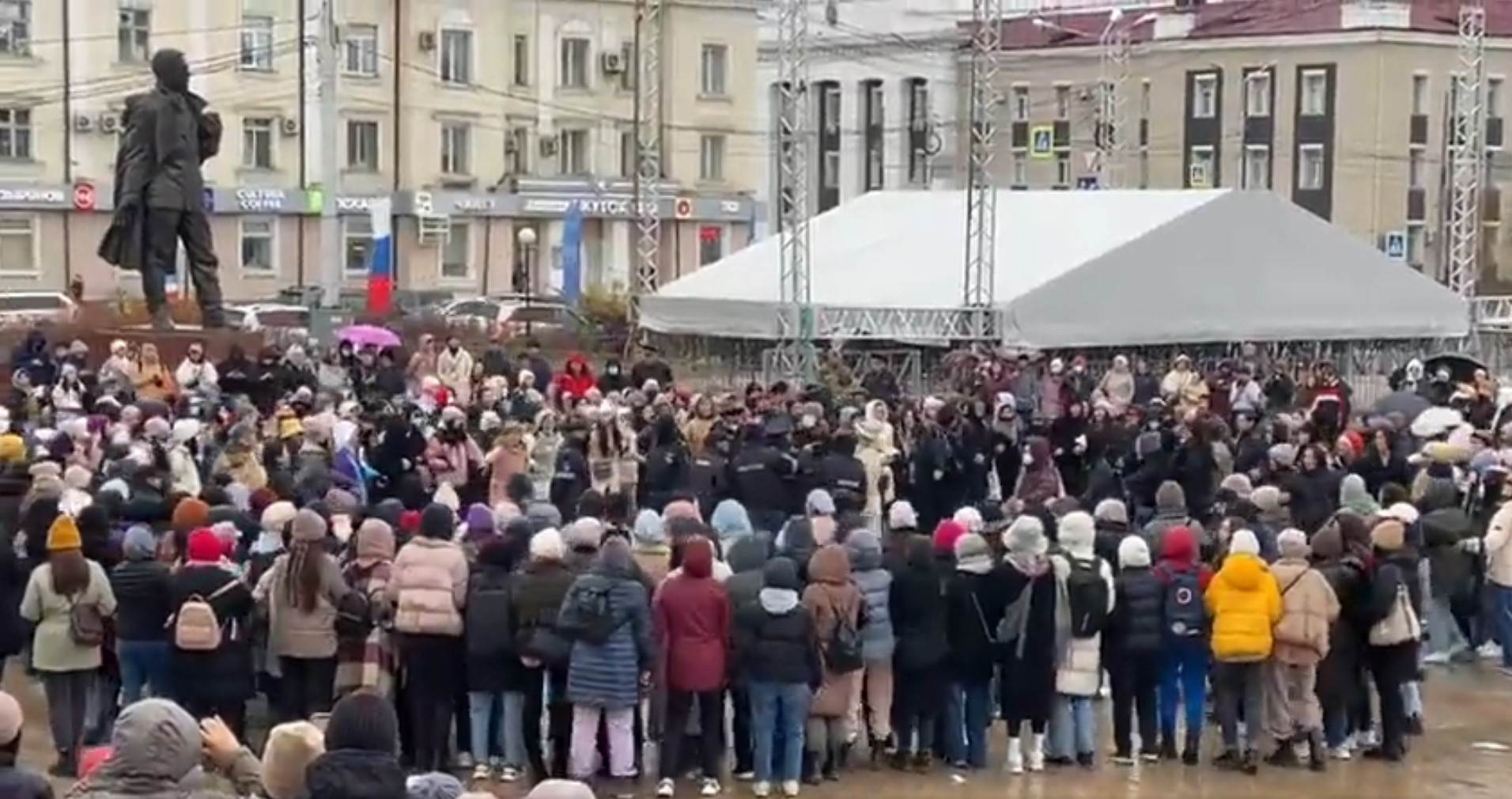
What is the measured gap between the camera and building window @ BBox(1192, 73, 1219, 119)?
67938 millimetres

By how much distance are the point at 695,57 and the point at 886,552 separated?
49813 mm

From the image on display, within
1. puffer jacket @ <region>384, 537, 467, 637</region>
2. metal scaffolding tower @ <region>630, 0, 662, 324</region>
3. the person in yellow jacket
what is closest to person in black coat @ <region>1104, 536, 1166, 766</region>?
the person in yellow jacket

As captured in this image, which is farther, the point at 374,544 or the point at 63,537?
the point at 374,544

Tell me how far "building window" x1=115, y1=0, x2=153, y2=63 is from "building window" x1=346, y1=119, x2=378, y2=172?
5.18 meters

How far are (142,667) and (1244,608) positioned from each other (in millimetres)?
5874

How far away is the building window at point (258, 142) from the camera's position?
56406 millimetres

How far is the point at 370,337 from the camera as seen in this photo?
99.8ft

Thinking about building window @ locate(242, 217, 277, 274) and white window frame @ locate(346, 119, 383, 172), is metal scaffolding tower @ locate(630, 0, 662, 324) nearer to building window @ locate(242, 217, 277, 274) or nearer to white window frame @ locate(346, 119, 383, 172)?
A: white window frame @ locate(346, 119, 383, 172)

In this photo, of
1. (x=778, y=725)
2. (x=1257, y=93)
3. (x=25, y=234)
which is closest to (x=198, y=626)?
(x=778, y=725)

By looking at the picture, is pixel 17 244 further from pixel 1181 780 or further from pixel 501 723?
pixel 1181 780

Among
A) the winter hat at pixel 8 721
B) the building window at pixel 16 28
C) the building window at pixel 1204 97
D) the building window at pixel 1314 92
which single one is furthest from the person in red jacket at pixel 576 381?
the building window at pixel 1204 97

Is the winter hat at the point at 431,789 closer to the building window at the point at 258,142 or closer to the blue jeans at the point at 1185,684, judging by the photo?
the blue jeans at the point at 1185,684

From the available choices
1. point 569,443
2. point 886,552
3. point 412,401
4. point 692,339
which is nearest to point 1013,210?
point 692,339

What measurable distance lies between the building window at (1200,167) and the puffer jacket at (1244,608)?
54809mm
